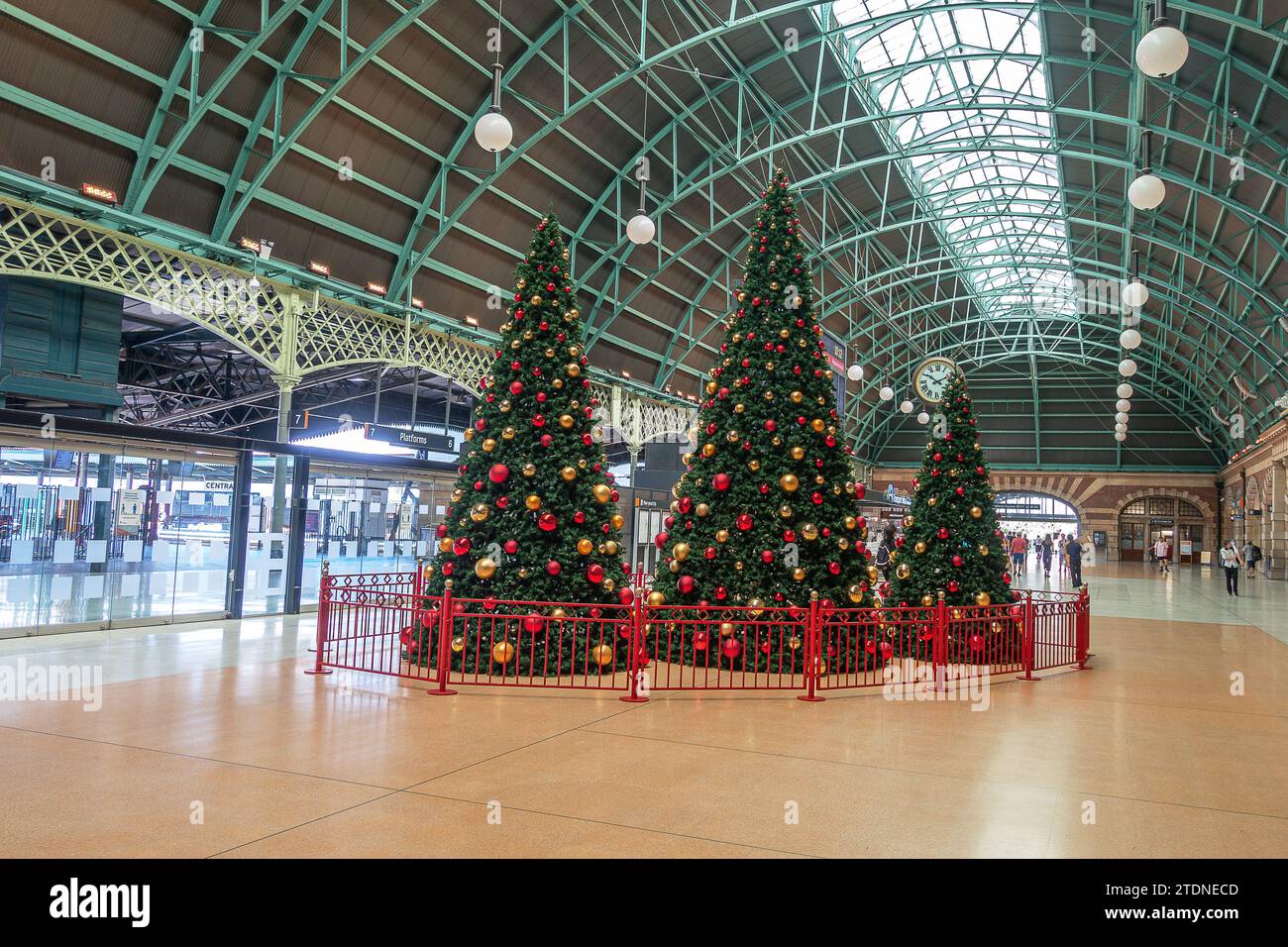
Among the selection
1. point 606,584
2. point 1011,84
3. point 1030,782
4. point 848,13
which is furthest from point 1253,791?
point 1011,84

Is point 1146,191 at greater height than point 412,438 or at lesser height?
greater

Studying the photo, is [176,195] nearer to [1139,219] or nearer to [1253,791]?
[1253,791]

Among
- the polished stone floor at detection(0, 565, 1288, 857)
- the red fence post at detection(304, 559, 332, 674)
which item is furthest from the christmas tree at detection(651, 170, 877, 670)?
the red fence post at detection(304, 559, 332, 674)

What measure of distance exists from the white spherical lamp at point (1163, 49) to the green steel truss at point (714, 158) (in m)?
7.68

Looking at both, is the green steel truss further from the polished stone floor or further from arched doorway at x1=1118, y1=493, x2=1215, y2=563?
arched doorway at x1=1118, y1=493, x2=1215, y2=563

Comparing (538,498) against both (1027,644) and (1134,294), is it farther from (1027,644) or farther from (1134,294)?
(1134,294)

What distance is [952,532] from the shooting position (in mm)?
11766

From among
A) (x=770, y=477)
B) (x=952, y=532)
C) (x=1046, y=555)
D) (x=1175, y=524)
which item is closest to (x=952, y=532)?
(x=952, y=532)

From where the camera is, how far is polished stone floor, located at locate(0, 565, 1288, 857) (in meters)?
4.32

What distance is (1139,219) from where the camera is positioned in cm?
2681

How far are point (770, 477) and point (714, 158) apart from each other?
53.9 ft

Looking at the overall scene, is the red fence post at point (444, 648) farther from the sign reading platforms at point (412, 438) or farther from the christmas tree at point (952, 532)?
the sign reading platforms at point (412, 438)

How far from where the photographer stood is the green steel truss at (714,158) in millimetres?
13727

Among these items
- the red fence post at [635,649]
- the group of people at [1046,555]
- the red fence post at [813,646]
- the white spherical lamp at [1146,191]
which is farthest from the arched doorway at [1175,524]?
the red fence post at [635,649]
